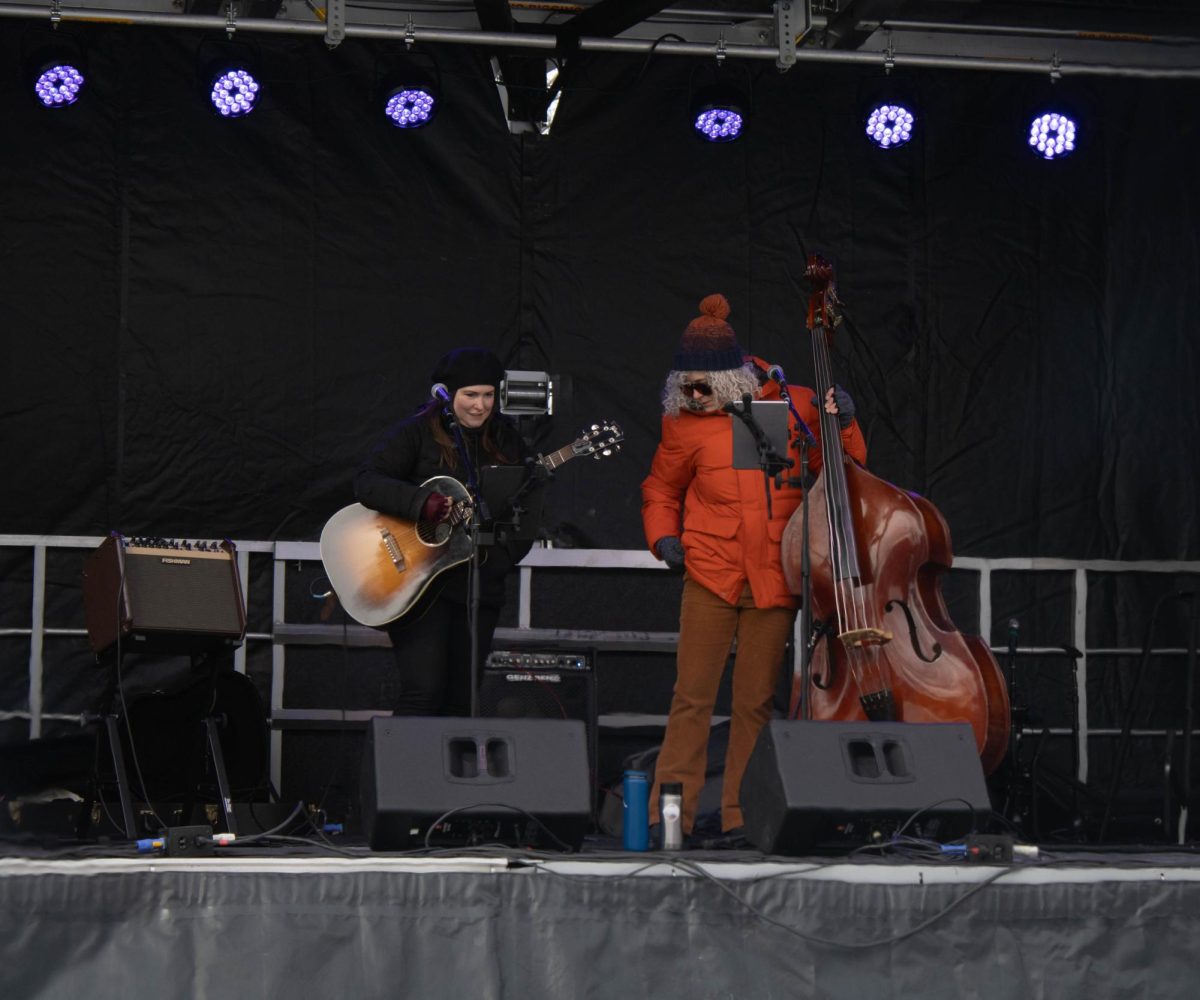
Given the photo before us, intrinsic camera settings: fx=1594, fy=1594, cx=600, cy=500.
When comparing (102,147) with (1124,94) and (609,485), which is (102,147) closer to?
(609,485)

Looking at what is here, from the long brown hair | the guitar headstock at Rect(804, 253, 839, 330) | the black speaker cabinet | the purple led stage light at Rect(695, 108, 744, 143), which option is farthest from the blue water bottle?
the purple led stage light at Rect(695, 108, 744, 143)

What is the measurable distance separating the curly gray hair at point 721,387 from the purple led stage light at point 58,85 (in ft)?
8.57

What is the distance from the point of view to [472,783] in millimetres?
3557

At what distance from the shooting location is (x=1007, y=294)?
6.78 meters

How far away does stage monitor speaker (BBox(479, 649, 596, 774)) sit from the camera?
5.53 m

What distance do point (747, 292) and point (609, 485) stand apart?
3.29 feet

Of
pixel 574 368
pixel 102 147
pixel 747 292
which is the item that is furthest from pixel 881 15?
pixel 102 147

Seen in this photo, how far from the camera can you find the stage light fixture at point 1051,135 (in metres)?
6.33

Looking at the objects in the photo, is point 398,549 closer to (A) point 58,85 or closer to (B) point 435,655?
(B) point 435,655

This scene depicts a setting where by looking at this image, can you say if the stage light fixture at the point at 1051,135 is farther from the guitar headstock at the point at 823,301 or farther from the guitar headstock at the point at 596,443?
the guitar headstock at the point at 596,443

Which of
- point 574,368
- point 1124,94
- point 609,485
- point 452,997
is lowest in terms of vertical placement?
point 452,997

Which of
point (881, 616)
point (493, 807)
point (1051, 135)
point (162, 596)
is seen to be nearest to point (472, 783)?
point (493, 807)

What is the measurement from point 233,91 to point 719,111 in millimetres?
1862

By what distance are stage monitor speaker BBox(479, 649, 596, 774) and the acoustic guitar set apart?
77cm
